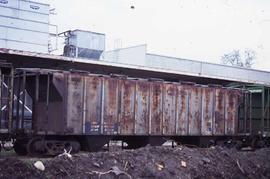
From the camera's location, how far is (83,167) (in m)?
9.67

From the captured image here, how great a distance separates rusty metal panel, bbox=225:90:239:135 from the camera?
21.2 meters

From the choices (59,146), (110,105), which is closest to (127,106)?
(110,105)

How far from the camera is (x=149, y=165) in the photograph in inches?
418

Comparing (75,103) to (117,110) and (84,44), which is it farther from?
(84,44)

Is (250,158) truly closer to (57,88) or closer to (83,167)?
(83,167)

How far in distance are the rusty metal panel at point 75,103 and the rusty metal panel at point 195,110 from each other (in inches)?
217

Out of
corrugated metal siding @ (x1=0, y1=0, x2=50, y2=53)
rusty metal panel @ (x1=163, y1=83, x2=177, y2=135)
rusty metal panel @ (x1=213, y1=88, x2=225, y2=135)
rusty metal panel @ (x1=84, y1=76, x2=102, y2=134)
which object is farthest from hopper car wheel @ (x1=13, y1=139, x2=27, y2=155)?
corrugated metal siding @ (x1=0, y1=0, x2=50, y2=53)

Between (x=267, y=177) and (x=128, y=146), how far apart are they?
24.8 feet

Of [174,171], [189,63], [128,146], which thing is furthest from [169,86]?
[189,63]

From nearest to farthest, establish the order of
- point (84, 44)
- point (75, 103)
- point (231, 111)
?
point (75, 103) < point (231, 111) < point (84, 44)

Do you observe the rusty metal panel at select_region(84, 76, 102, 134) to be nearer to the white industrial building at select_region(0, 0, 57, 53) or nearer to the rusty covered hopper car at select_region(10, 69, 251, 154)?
the rusty covered hopper car at select_region(10, 69, 251, 154)

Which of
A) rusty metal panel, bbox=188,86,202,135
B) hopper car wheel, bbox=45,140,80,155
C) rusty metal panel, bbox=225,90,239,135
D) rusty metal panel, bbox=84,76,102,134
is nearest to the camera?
hopper car wheel, bbox=45,140,80,155

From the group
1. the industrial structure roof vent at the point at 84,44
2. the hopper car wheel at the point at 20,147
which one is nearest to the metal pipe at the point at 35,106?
the hopper car wheel at the point at 20,147

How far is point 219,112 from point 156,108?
12.6ft
